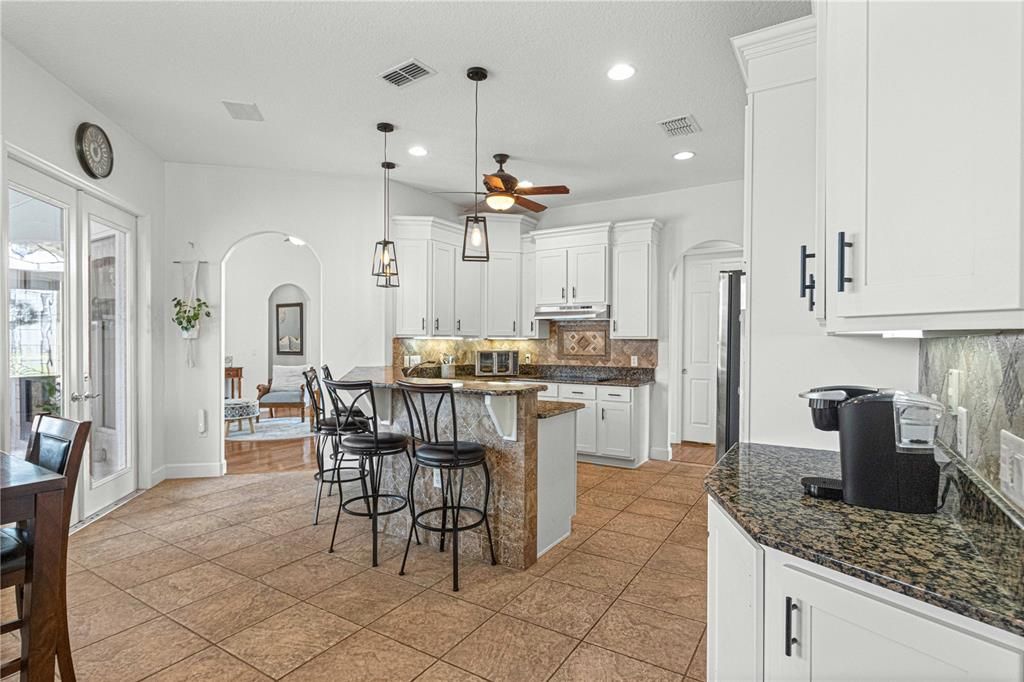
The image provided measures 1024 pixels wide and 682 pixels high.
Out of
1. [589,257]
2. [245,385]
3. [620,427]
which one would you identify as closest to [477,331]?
[589,257]

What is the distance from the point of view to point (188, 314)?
15.8 ft

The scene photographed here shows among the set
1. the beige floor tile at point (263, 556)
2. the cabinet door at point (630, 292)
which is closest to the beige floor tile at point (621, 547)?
the beige floor tile at point (263, 556)

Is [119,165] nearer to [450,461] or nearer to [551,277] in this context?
[450,461]

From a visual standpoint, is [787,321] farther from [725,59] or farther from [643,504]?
[643,504]

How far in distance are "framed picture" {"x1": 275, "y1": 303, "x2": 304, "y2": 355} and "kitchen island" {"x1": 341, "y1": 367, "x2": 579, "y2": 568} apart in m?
6.02

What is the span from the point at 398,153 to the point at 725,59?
2.68 meters

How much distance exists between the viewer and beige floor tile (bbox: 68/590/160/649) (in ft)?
7.77

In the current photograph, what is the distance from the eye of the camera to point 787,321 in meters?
2.06

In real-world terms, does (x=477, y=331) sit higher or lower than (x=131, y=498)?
higher

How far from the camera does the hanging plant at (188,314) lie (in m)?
4.80

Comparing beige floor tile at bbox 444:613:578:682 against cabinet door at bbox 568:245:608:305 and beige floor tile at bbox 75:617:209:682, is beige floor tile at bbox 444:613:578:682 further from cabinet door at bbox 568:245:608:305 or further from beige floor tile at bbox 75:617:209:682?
cabinet door at bbox 568:245:608:305

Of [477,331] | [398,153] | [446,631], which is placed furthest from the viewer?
[477,331]

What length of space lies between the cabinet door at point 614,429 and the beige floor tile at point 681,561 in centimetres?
202

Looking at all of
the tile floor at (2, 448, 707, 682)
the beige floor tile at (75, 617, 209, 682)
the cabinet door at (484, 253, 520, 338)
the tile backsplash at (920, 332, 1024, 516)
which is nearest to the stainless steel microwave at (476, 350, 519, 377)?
the cabinet door at (484, 253, 520, 338)
